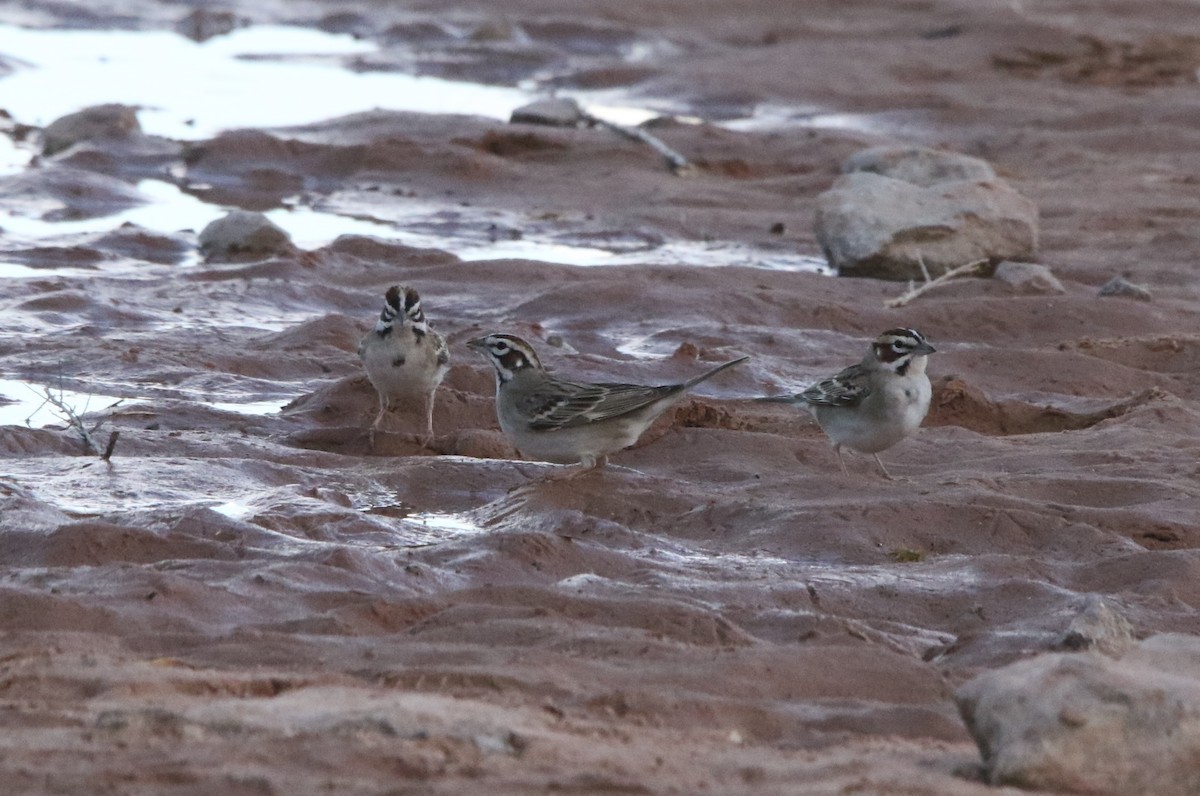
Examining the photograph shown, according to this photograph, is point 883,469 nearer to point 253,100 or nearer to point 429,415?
point 429,415

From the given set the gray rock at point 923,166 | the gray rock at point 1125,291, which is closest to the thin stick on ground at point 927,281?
the gray rock at point 1125,291

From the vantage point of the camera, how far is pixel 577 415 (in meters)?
9.67

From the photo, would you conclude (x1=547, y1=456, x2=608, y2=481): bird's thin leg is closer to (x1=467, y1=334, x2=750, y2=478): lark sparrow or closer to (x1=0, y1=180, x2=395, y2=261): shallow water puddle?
(x1=467, y1=334, x2=750, y2=478): lark sparrow

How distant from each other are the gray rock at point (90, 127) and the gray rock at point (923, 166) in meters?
7.57

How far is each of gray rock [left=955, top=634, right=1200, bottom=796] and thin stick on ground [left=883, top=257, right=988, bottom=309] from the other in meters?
9.20

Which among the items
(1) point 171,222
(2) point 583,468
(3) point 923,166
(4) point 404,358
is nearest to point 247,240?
(1) point 171,222

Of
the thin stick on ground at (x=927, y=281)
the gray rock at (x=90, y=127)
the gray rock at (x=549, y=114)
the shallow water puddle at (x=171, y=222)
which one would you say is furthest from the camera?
the gray rock at (x=549, y=114)

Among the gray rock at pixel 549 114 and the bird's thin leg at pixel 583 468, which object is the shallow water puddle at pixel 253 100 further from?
the bird's thin leg at pixel 583 468

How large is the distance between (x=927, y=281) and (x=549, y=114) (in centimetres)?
717

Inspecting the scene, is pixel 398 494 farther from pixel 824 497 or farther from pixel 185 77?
pixel 185 77

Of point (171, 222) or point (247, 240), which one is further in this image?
point (171, 222)

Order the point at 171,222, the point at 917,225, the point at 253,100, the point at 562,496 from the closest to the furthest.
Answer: the point at 562,496 < the point at 917,225 < the point at 171,222 < the point at 253,100

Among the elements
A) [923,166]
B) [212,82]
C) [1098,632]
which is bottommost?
[212,82]

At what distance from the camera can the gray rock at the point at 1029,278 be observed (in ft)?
48.5
